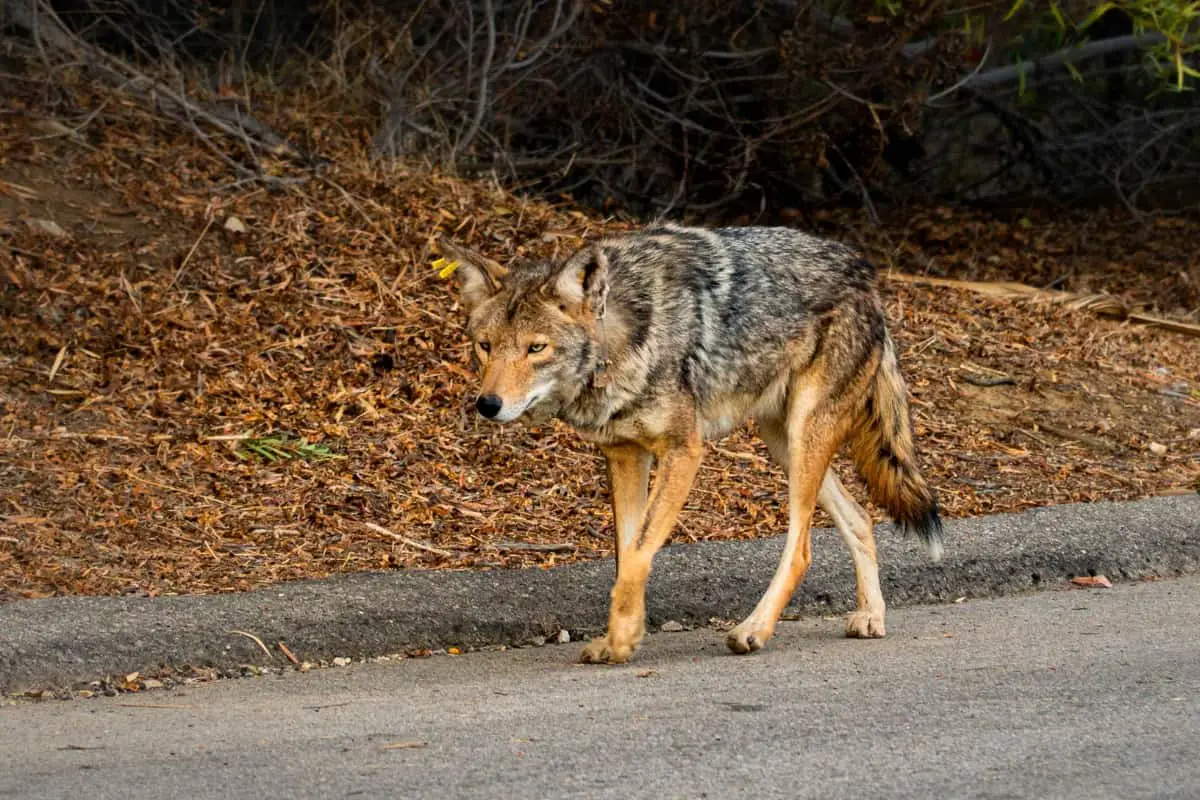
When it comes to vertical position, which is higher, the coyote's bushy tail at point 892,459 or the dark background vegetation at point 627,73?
the dark background vegetation at point 627,73

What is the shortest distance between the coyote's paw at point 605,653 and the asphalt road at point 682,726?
0.31 ft

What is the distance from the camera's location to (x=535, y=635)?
6.74 m

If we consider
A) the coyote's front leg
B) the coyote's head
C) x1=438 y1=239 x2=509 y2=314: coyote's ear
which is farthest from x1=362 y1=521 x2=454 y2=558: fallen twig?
x1=438 y1=239 x2=509 y2=314: coyote's ear

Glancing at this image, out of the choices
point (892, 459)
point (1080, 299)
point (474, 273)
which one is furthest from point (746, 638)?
point (1080, 299)

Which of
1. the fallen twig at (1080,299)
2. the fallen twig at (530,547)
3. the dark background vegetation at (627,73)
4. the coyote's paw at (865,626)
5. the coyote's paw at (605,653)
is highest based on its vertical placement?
the dark background vegetation at (627,73)

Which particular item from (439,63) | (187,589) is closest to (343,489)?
(187,589)

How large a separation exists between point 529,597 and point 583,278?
4.57 feet

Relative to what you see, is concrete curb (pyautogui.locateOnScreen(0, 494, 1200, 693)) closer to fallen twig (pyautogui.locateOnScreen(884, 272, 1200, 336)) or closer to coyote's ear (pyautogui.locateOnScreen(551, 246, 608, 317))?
coyote's ear (pyautogui.locateOnScreen(551, 246, 608, 317))

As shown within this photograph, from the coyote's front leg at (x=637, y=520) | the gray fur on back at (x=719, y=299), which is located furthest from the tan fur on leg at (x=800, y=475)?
the coyote's front leg at (x=637, y=520)

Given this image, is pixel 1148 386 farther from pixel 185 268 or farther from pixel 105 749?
pixel 105 749

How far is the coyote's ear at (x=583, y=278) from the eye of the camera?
6328 mm

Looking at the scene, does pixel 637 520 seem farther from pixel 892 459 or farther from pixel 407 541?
pixel 407 541

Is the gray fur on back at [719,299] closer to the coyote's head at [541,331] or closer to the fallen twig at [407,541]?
the coyote's head at [541,331]

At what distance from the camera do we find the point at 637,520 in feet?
22.5
